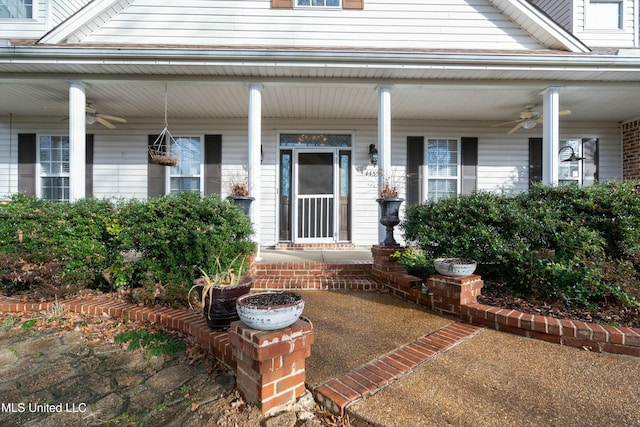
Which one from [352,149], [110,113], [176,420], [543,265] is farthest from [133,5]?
[543,265]

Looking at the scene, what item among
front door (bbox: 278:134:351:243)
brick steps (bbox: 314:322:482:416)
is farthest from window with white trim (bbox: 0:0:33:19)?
brick steps (bbox: 314:322:482:416)

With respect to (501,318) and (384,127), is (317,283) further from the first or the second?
(384,127)

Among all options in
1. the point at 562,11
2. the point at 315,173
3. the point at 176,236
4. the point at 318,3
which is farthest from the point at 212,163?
the point at 562,11

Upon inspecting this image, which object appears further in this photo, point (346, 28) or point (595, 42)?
point (595, 42)

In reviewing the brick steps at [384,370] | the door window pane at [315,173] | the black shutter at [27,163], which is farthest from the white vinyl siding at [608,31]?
the black shutter at [27,163]

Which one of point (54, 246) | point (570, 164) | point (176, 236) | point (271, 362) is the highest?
point (570, 164)

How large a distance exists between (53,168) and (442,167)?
8102 millimetres

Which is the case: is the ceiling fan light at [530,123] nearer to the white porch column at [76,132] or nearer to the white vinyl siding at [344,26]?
the white vinyl siding at [344,26]

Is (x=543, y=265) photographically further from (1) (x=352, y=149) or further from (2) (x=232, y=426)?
(1) (x=352, y=149)

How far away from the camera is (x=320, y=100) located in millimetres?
5305

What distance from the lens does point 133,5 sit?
16.1 feet

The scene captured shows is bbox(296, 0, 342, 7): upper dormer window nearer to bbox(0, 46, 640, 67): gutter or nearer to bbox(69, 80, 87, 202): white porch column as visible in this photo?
bbox(0, 46, 640, 67): gutter

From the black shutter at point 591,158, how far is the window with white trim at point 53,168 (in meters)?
10.8

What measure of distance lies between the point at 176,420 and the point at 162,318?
1291 millimetres
